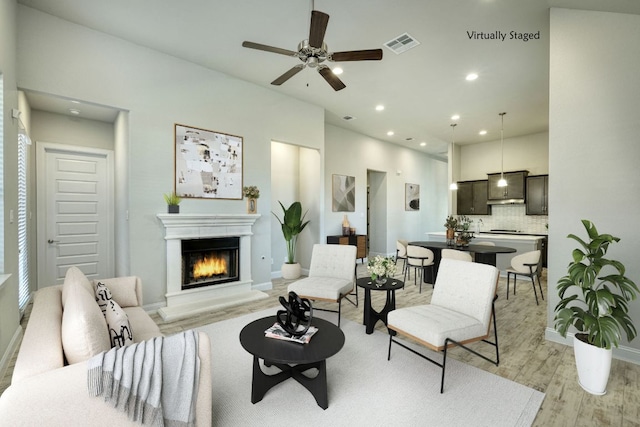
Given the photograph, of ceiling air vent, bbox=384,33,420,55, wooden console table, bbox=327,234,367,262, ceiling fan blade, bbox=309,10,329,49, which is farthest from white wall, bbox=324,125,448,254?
ceiling fan blade, bbox=309,10,329,49

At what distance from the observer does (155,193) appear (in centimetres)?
395

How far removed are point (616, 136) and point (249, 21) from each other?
384 cm

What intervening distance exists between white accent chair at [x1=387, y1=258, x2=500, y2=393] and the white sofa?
160cm

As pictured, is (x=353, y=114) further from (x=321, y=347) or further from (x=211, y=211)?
(x=321, y=347)

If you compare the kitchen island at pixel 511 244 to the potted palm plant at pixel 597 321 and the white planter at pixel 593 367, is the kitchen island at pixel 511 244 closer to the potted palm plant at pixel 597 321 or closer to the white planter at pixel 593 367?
the potted palm plant at pixel 597 321

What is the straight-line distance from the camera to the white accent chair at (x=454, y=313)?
2.28 m

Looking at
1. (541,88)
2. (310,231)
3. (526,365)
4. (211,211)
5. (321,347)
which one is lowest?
(526,365)

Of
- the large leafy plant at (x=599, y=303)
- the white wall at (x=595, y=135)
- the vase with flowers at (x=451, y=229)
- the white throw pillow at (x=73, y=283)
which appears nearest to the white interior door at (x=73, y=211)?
the white throw pillow at (x=73, y=283)

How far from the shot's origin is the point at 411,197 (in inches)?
371

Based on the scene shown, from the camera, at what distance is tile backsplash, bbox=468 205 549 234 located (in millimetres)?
7465

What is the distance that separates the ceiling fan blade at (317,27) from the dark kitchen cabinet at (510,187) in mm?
6945

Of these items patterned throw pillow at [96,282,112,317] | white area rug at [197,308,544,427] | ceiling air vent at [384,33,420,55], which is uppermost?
ceiling air vent at [384,33,420,55]

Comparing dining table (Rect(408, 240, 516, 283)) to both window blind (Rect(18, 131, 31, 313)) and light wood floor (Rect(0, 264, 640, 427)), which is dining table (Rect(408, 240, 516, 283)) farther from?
window blind (Rect(18, 131, 31, 313))

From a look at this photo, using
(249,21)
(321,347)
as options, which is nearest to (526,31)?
(249,21)
